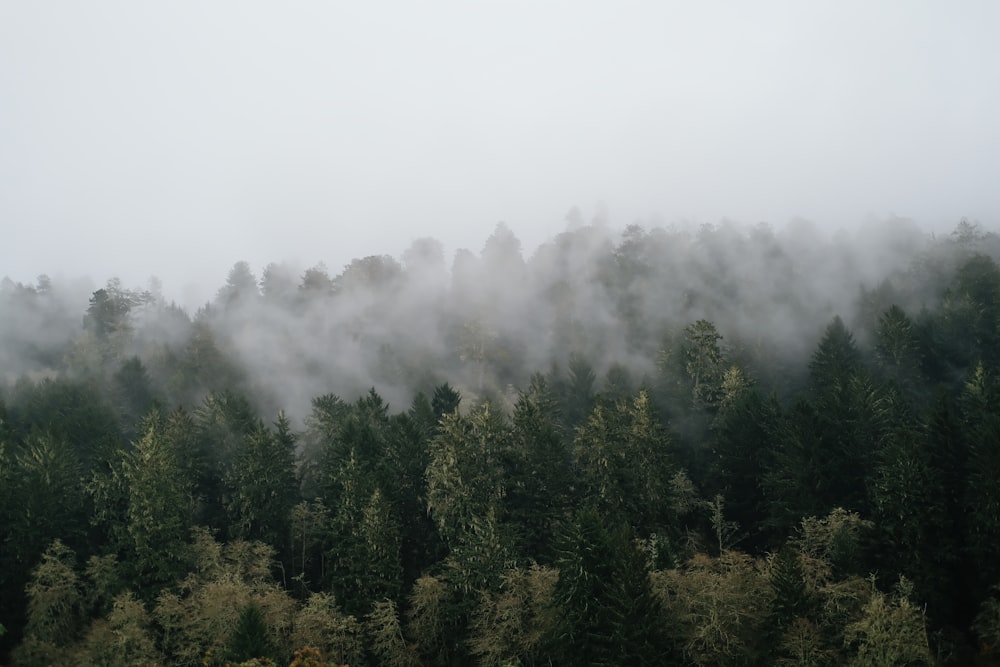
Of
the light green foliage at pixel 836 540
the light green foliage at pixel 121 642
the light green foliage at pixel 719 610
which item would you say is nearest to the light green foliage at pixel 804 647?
the light green foliage at pixel 719 610

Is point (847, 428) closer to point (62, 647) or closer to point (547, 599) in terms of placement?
point (547, 599)

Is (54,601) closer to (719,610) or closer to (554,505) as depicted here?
(554,505)

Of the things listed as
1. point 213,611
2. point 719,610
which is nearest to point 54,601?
point 213,611

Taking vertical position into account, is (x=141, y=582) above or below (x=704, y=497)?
above

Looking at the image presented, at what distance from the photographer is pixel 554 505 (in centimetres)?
5631

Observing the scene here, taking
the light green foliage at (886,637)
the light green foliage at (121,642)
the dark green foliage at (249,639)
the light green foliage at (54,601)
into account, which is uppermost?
the light green foliage at (54,601)

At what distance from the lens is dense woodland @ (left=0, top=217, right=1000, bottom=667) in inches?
1575

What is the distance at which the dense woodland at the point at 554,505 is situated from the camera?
40000 mm

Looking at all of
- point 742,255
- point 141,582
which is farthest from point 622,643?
point 742,255

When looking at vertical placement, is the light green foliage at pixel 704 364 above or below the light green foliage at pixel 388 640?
above

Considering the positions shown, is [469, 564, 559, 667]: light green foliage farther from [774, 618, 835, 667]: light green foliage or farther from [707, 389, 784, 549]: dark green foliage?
[707, 389, 784, 549]: dark green foliage

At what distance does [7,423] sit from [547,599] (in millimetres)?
59693

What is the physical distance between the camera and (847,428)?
56.1 metres

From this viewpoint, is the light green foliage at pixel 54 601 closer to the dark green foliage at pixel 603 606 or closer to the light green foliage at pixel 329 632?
the light green foliage at pixel 329 632
